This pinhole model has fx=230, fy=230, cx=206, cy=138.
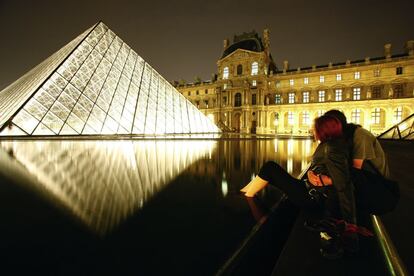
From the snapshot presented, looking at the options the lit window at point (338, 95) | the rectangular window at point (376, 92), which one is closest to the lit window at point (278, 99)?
the lit window at point (338, 95)

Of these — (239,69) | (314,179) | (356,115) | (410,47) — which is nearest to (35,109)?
(314,179)

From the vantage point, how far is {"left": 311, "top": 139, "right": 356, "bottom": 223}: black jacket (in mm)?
1469

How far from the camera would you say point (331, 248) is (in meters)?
1.25

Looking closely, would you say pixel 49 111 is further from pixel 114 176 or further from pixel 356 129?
pixel 356 129

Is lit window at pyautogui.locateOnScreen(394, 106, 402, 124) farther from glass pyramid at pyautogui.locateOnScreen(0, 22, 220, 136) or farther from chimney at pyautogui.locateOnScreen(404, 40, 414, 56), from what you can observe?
glass pyramid at pyautogui.locateOnScreen(0, 22, 220, 136)

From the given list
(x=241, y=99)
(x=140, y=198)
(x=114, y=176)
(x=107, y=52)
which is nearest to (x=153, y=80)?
(x=107, y=52)

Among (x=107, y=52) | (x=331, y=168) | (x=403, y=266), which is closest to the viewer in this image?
(x=403, y=266)

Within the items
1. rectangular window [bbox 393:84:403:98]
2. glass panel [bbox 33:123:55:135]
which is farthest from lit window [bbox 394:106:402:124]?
glass panel [bbox 33:123:55:135]

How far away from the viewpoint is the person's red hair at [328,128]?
1573mm

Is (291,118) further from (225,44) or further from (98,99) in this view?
(98,99)

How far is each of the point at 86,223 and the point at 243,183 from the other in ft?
6.18

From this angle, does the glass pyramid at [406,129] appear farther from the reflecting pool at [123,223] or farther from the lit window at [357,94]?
the lit window at [357,94]

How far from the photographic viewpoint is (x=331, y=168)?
1529mm

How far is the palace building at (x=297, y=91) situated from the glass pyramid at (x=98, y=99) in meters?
25.1
